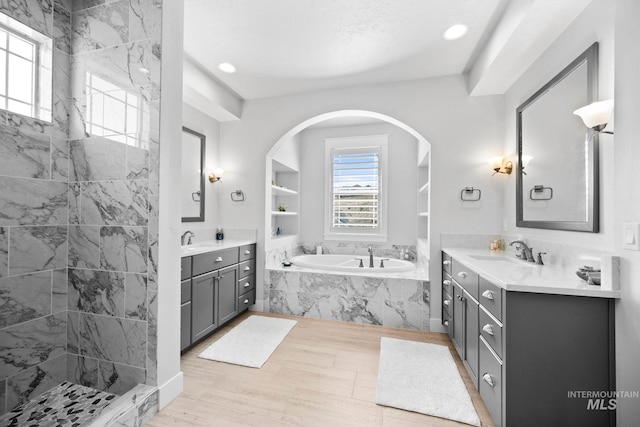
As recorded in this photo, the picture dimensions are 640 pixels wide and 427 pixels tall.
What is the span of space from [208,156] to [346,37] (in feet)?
7.47

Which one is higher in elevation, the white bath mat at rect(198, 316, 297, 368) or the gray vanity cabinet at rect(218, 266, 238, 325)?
the gray vanity cabinet at rect(218, 266, 238, 325)

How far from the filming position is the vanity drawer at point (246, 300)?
10.9 feet

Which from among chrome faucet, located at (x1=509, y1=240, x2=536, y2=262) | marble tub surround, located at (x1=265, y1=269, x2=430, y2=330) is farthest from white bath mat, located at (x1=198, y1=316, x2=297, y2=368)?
chrome faucet, located at (x1=509, y1=240, x2=536, y2=262)

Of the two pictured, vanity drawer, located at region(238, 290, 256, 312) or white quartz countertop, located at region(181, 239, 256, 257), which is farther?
vanity drawer, located at region(238, 290, 256, 312)

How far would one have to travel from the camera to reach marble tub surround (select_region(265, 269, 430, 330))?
3104 millimetres

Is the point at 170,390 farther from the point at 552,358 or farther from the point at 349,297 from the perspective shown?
the point at 552,358

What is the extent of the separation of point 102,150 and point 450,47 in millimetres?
3044

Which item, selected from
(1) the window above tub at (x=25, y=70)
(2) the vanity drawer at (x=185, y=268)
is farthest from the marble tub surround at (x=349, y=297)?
(1) the window above tub at (x=25, y=70)

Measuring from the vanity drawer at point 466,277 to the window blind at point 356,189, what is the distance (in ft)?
7.14

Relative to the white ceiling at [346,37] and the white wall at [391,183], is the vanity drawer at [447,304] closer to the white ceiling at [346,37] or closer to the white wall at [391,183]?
the white wall at [391,183]

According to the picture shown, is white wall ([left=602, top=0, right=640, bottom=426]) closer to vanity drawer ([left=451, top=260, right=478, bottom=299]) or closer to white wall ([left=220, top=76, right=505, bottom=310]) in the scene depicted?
vanity drawer ([left=451, top=260, right=478, bottom=299])

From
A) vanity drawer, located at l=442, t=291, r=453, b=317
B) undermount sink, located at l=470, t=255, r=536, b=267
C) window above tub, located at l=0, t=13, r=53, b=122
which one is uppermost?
window above tub, located at l=0, t=13, r=53, b=122

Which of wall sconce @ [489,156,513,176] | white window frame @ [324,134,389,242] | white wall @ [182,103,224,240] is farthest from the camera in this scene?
white window frame @ [324,134,389,242]

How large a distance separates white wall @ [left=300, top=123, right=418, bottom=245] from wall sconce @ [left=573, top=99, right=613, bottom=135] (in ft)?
9.33
